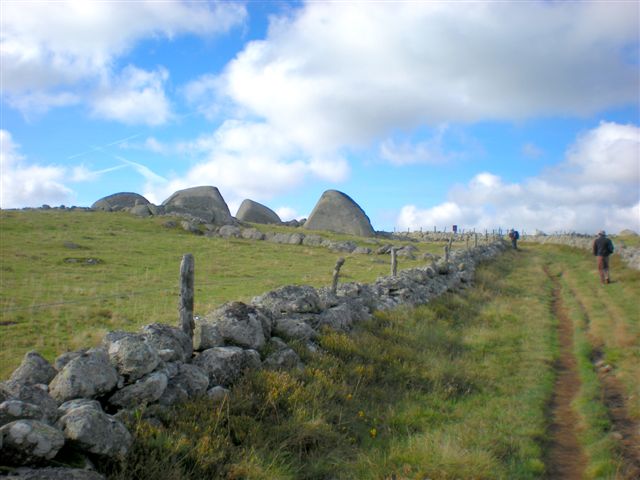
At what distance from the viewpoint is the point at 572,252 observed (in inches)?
1944

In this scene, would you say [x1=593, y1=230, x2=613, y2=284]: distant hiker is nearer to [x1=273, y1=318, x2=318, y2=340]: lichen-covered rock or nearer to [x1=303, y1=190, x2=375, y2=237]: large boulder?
[x1=273, y1=318, x2=318, y2=340]: lichen-covered rock

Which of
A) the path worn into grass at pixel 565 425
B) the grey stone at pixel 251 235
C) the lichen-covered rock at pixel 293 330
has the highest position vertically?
the grey stone at pixel 251 235

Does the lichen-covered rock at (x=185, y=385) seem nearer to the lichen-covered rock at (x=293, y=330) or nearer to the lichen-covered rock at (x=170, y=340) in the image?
the lichen-covered rock at (x=170, y=340)

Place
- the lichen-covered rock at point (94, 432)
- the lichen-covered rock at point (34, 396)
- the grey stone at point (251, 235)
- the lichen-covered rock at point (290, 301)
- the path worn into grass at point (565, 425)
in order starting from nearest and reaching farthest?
the lichen-covered rock at point (94, 432) < the lichen-covered rock at point (34, 396) < the path worn into grass at point (565, 425) < the lichen-covered rock at point (290, 301) < the grey stone at point (251, 235)

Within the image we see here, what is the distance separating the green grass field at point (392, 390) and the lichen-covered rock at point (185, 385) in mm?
221

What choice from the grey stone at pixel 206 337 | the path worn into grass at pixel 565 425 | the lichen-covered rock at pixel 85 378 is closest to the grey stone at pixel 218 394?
the grey stone at pixel 206 337

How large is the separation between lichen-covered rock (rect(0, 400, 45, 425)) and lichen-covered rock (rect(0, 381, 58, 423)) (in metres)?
0.12

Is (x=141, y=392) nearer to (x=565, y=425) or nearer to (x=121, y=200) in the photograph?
(x=565, y=425)

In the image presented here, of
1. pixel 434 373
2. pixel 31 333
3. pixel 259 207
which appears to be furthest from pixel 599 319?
pixel 259 207

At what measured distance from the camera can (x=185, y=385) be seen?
6.65 m

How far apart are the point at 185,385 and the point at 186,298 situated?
1.87m

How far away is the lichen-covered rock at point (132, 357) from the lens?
6.16 metres

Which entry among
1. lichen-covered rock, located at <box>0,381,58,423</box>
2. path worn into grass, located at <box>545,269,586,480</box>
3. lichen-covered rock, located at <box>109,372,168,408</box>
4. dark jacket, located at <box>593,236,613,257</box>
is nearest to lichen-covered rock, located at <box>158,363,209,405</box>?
lichen-covered rock, located at <box>109,372,168,408</box>

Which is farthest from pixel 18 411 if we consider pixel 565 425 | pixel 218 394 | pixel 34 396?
pixel 565 425
